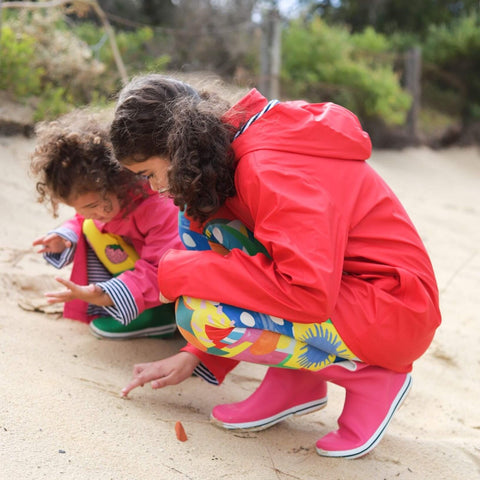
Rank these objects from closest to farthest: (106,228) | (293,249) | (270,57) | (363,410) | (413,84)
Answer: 1. (293,249)
2. (363,410)
3. (106,228)
4. (270,57)
5. (413,84)

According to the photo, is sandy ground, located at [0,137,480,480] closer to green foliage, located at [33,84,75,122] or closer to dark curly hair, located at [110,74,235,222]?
dark curly hair, located at [110,74,235,222]

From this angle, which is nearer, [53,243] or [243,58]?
[53,243]

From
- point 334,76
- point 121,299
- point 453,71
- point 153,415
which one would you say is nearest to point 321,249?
point 153,415

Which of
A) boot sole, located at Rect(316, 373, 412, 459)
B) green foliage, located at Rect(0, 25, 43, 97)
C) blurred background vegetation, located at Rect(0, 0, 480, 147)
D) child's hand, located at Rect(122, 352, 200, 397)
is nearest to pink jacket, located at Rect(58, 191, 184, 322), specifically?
child's hand, located at Rect(122, 352, 200, 397)

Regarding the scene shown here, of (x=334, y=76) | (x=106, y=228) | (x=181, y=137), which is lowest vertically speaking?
(x=334, y=76)

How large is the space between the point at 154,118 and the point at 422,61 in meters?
8.78

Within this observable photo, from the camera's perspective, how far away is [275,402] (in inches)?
70.7

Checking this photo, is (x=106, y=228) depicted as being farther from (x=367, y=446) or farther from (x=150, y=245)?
(x=367, y=446)

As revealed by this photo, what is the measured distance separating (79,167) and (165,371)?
75 centimetres

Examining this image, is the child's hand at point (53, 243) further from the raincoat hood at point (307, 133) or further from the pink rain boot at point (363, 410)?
the pink rain boot at point (363, 410)

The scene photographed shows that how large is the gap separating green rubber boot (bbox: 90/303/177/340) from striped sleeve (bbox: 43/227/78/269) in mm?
257

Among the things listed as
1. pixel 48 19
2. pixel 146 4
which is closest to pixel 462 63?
pixel 146 4

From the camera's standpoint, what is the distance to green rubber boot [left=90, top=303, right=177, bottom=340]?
2191 millimetres

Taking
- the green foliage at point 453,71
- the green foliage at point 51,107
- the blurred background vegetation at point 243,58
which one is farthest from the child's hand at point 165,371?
the green foliage at point 453,71
